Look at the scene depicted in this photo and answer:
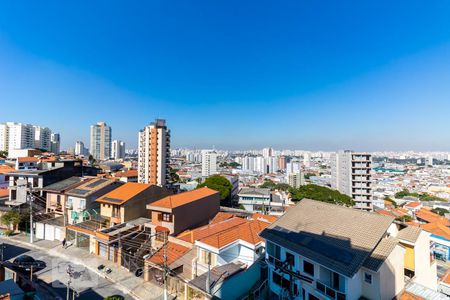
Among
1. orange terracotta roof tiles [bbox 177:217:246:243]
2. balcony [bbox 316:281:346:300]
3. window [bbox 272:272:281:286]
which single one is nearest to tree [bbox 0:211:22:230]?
orange terracotta roof tiles [bbox 177:217:246:243]

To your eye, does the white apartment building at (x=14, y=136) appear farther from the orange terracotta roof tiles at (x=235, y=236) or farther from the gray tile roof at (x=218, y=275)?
the gray tile roof at (x=218, y=275)

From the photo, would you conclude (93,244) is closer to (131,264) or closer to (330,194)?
(131,264)

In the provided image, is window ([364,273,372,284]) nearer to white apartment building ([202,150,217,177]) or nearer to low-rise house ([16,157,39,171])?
low-rise house ([16,157,39,171])

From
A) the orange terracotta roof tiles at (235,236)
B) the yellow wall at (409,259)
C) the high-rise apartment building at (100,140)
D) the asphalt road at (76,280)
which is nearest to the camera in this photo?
the yellow wall at (409,259)

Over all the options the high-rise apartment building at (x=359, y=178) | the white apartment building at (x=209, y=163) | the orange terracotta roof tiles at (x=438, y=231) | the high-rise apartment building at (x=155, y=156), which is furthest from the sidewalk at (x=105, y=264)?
the white apartment building at (x=209, y=163)

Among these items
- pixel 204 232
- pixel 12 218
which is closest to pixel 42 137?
pixel 12 218

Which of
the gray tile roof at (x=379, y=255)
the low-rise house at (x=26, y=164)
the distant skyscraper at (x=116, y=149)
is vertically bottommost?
the gray tile roof at (x=379, y=255)
